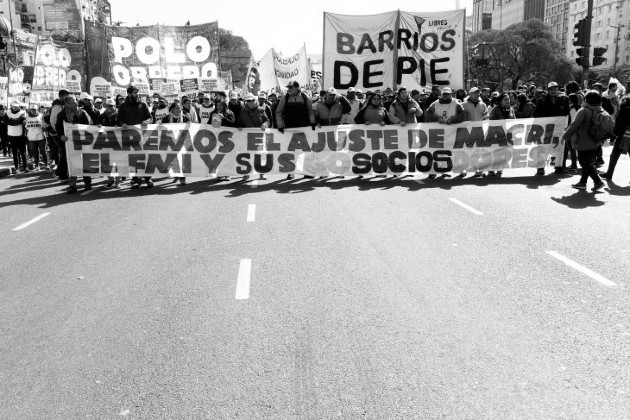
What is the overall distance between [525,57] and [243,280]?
9896 centimetres

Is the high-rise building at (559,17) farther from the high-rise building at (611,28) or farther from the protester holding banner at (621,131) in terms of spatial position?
the protester holding banner at (621,131)

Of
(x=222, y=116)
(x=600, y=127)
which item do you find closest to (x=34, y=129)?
(x=222, y=116)

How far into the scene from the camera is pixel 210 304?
5.45m

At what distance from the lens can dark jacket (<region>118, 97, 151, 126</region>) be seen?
544 inches

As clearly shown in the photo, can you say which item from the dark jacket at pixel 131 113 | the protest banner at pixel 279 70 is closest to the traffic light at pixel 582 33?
the protest banner at pixel 279 70

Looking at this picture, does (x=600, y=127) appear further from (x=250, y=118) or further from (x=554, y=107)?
(x=250, y=118)

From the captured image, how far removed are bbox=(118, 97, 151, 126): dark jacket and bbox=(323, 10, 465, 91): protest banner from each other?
4.58 m

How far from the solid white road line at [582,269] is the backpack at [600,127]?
5511 mm

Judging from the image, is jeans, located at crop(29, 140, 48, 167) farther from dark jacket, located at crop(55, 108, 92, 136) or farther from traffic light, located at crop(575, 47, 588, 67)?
traffic light, located at crop(575, 47, 588, 67)

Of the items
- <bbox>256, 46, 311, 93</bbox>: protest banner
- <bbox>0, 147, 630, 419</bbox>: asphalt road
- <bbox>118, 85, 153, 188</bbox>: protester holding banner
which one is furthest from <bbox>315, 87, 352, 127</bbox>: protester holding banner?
<bbox>256, 46, 311, 93</bbox>: protest banner

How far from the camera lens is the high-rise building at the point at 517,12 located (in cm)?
16338

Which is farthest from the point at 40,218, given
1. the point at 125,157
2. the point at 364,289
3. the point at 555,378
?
the point at 555,378

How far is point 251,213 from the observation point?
9992 millimetres

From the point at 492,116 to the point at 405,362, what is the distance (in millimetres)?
11290
